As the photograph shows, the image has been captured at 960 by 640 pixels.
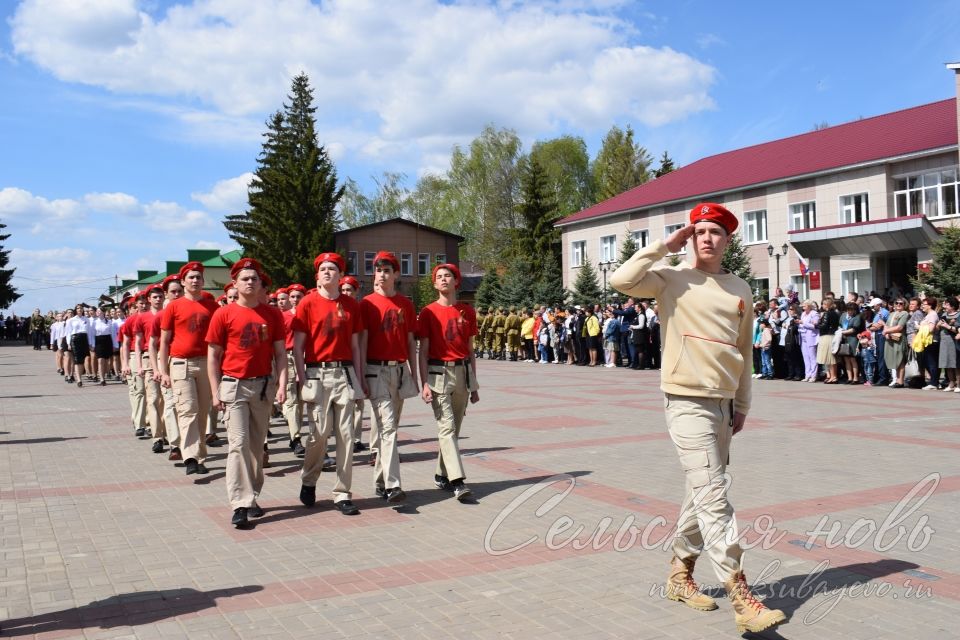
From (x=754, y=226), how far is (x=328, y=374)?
132 ft

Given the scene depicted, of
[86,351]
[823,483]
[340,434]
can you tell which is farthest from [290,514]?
[86,351]

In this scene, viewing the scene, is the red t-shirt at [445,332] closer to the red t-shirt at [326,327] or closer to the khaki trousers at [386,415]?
the khaki trousers at [386,415]

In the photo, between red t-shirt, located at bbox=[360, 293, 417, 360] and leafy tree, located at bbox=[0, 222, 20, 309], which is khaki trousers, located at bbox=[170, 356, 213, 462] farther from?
leafy tree, located at bbox=[0, 222, 20, 309]

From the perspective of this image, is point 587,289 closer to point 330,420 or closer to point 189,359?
point 189,359

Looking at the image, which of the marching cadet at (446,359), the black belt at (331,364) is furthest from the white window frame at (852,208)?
the black belt at (331,364)

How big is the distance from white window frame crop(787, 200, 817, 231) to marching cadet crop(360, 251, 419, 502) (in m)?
36.7

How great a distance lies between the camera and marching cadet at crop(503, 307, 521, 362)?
109 feet

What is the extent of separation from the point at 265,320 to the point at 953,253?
23688 millimetres

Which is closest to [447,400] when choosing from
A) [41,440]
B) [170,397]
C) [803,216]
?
[170,397]

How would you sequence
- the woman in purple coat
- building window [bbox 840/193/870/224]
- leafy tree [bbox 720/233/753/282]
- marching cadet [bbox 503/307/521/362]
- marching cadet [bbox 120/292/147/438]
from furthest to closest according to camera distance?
leafy tree [bbox 720/233/753/282], building window [bbox 840/193/870/224], marching cadet [bbox 503/307/521/362], the woman in purple coat, marching cadet [bbox 120/292/147/438]

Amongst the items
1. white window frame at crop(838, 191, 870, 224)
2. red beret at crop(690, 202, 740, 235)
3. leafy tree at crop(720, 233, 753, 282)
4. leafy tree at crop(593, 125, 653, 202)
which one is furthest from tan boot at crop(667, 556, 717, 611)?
leafy tree at crop(593, 125, 653, 202)

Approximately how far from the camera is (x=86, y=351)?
23.4m

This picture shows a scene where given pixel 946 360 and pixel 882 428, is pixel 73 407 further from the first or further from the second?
pixel 946 360

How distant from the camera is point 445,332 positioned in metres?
8.01
